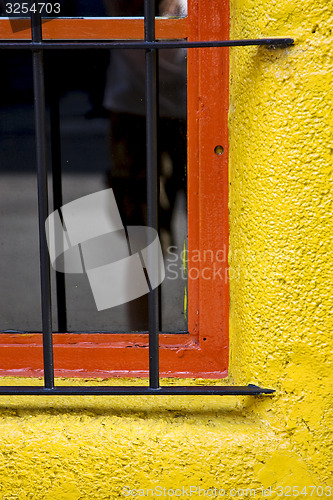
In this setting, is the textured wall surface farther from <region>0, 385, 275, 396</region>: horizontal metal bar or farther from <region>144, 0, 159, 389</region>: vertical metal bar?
<region>144, 0, 159, 389</region>: vertical metal bar

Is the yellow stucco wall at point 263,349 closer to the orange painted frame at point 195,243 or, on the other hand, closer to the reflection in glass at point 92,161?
the orange painted frame at point 195,243

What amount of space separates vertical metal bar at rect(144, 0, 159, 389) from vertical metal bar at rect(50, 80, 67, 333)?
42 cm

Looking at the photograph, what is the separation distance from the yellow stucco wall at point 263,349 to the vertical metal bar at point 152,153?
22 cm

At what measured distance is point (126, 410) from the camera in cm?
135

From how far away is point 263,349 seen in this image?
1287 mm

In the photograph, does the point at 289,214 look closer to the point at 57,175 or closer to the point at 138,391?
the point at 138,391

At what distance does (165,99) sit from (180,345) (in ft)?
2.74

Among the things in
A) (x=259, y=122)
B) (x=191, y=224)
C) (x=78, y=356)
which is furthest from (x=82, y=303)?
(x=259, y=122)

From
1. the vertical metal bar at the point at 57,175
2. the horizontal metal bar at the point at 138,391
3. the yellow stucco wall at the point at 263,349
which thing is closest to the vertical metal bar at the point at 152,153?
the horizontal metal bar at the point at 138,391

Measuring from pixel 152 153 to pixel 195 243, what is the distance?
0.38 meters

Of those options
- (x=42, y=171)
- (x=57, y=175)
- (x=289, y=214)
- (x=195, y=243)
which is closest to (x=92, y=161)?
(x=57, y=175)

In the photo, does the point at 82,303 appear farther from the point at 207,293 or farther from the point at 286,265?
the point at 286,265

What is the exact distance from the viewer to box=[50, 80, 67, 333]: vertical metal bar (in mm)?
1472

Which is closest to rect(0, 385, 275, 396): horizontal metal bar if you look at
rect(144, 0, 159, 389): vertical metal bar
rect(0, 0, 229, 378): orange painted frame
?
rect(144, 0, 159, 389): vertical metal bar
